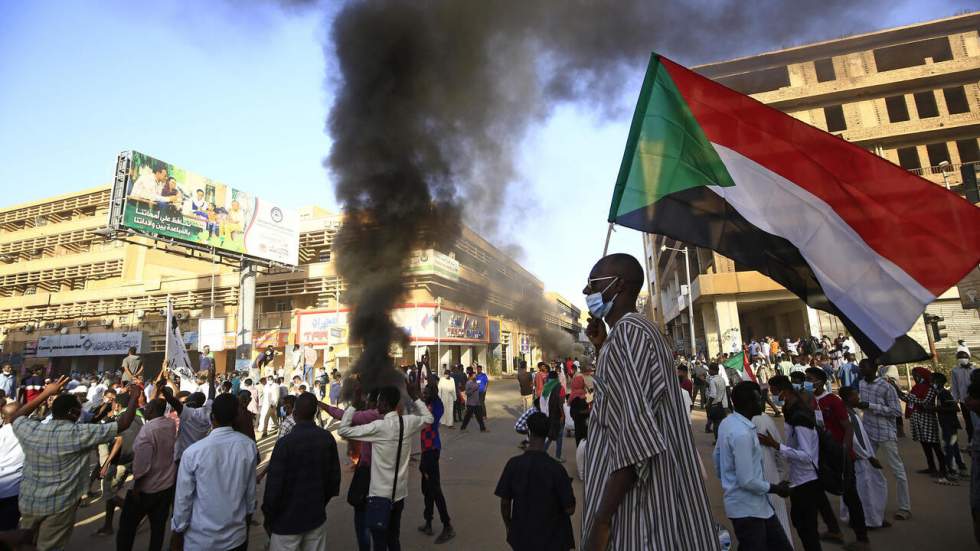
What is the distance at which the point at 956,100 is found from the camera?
2684 centimetres

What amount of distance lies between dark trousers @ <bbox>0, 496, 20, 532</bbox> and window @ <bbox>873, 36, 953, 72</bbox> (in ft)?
127

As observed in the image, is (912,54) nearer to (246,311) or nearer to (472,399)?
(472,399)

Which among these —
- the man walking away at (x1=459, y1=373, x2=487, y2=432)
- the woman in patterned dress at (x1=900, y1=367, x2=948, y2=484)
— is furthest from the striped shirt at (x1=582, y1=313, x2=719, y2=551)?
the man walking away at (x1=459, y1=373, x2=487, y2=432)

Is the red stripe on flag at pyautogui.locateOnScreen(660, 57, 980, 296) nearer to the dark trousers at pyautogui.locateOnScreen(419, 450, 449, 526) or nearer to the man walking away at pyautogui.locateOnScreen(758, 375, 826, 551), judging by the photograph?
the man walking away at pyautogui.locateOnScreen(758, 375, 826, 551)

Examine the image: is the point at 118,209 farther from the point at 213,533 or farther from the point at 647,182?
the point at 647,182

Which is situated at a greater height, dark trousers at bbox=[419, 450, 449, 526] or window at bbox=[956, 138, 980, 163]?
window at bbox=[956, 138, 980, 163]

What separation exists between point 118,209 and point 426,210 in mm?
16812

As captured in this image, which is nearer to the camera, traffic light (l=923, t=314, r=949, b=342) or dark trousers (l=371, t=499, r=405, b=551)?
dark trousers (l=371, t=499, r=405, b=551)

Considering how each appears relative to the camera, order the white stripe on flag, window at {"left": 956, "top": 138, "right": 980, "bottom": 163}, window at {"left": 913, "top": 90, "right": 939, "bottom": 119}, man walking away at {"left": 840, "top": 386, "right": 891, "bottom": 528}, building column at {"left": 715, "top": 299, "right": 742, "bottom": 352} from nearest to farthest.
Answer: the white stripe on flag
man walking away at {"left": 840, "top": 386, "right": 891, "bottom": 528}
building column at {"left": 715, "top": 299, "right": 742, "bottom": 352}
window at {"left": 956, "top": 138, "right": 980, "bottom": 163}
window at {"left": 913, "top": 90, "right": 939, "bottom": 119}

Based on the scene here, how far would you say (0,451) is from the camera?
12.4 feet

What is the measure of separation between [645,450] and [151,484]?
447 cm

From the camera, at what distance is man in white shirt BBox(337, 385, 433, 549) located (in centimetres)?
368

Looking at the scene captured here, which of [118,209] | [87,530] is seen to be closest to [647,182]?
[87,530]

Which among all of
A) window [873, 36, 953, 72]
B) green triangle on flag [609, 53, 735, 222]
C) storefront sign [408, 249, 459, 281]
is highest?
window [873, 36, 953, 72]
